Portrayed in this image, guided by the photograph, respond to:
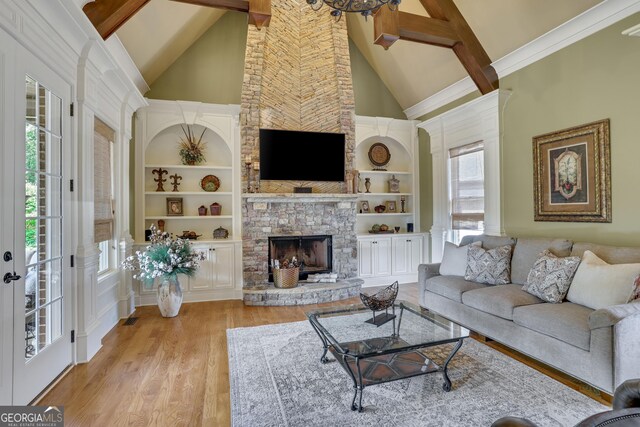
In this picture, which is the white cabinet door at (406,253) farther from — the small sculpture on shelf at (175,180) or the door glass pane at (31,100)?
the door glass pane at (31,100)

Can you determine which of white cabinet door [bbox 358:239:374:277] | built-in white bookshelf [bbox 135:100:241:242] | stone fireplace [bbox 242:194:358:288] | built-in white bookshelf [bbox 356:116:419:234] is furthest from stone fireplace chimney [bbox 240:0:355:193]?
white cabinet door [bbox 358:239:374:277]

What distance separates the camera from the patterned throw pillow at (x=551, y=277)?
9.55 ft

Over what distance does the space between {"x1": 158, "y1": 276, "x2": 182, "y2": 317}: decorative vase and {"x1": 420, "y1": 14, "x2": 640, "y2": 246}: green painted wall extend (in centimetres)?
455

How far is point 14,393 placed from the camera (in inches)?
82.4

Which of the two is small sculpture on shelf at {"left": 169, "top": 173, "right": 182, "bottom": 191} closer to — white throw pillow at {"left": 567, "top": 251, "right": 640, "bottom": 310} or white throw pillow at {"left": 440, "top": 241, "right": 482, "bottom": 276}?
white throw pillow at {"left": 440, "top": 241, "right": 482, "bottom": 276}

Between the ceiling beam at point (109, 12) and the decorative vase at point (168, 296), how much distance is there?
2815 mm

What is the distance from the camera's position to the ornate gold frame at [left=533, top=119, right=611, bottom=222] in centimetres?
339

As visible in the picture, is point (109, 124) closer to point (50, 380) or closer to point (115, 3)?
point (115, 3)

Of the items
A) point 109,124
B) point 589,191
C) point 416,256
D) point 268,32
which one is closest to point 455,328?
point 589,191

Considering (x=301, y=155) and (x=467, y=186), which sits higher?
(x=301, y=155)

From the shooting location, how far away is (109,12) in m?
3.21

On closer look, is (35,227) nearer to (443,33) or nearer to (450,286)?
(450,286)

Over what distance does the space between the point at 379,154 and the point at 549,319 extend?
14.2 ft

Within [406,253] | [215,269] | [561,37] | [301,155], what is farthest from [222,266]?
[561,37]
